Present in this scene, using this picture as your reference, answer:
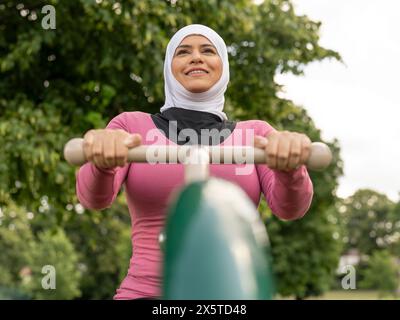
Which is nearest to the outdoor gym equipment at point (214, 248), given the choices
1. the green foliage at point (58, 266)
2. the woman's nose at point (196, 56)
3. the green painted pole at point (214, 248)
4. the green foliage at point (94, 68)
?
the green painted pole at point (214, 248)

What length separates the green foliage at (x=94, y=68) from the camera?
849 centimetres

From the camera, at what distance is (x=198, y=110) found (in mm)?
2881

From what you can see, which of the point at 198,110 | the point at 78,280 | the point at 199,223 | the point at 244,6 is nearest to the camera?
the point at 199,223

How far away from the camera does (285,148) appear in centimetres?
191

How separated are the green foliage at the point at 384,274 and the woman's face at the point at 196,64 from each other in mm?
74491

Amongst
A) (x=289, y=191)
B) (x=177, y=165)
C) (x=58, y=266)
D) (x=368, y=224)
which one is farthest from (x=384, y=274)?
(x=289, y=191)

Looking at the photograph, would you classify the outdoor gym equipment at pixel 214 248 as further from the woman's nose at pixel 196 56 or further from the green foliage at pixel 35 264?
the green foliage at pixel 35 264

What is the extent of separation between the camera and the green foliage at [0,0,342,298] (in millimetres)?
8492

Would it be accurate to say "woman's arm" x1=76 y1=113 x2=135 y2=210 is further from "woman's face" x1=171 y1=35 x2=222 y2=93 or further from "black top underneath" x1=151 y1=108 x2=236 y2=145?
"woman's face" x1=171 y1=35 x2=222 y2=93

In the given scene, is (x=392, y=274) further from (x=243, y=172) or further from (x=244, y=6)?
(x=243, y=172)

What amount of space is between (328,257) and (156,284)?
3094cm

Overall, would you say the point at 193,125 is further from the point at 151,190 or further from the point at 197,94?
the point at 151,190

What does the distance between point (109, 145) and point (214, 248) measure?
746 millimetres
